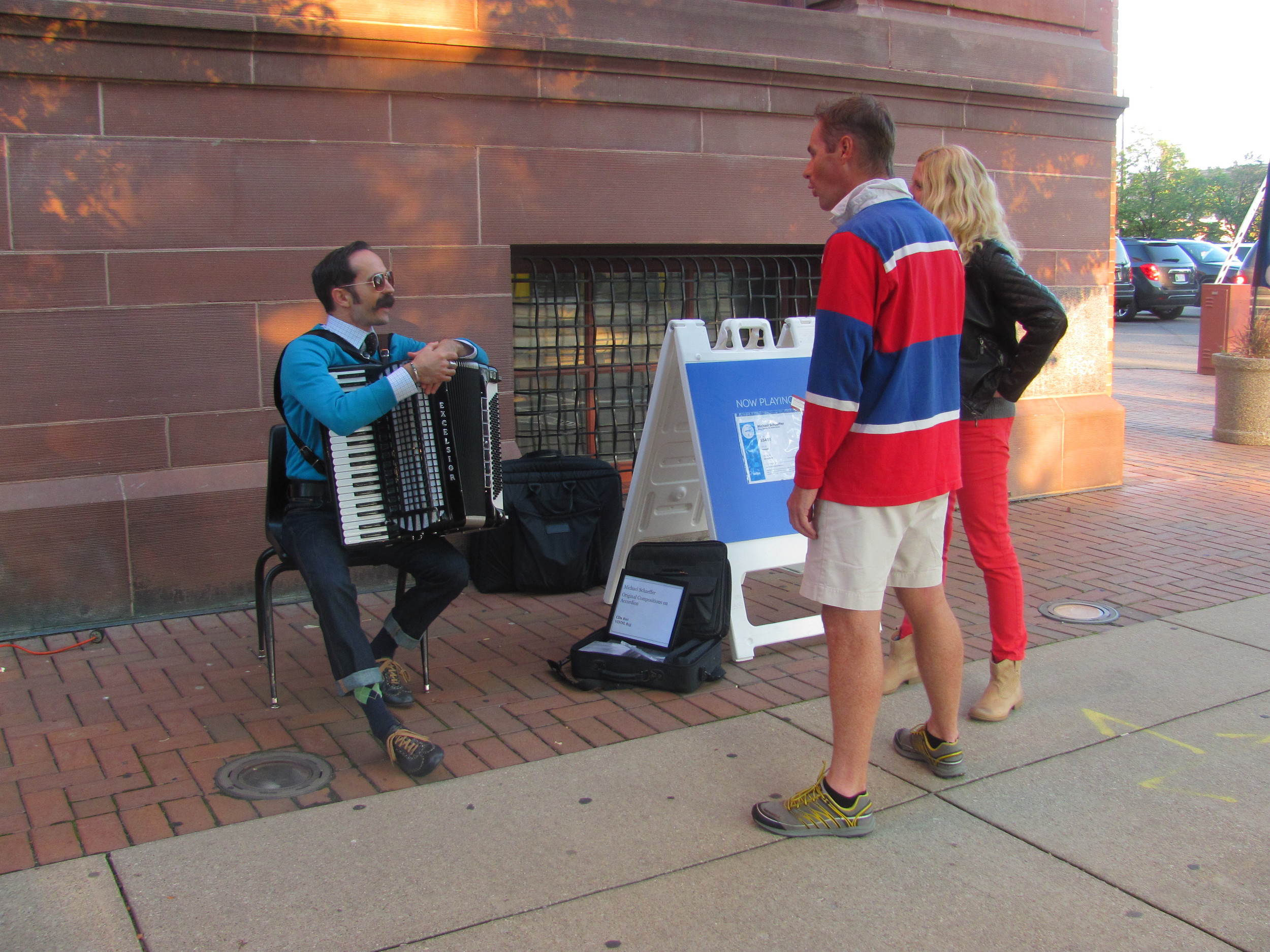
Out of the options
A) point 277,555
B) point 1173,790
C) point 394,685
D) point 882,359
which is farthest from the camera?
point 277,555

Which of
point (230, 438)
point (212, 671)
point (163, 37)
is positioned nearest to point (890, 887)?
point (212, 671)

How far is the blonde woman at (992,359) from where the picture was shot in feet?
12.5

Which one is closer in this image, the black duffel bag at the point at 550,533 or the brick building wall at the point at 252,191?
the brick building wall at the point at 252,191

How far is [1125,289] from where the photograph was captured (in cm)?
2594

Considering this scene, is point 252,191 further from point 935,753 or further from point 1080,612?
point 1080,612

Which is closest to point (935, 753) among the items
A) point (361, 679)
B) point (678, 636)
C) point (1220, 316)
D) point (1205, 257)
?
point (678, 636)

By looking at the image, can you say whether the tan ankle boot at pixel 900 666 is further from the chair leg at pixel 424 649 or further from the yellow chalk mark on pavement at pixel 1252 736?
the chair leg at pixel 424 649

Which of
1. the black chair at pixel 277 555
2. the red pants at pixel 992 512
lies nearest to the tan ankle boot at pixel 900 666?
the red pants at pixel 992 512

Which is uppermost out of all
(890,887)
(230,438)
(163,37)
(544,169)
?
(163,37)

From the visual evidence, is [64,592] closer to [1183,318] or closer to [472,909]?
[472,909]

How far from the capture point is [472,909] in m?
2.82

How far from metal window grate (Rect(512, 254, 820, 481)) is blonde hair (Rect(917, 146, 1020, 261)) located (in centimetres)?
281

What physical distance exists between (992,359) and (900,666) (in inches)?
47.6

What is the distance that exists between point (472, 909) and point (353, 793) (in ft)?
2.63
